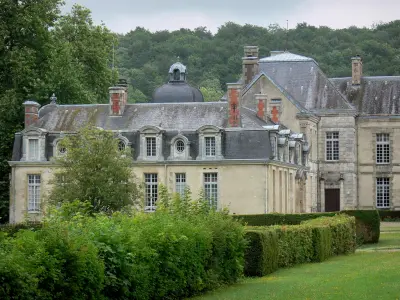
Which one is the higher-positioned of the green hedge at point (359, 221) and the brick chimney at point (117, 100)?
the brick chimney at point (117, 100)

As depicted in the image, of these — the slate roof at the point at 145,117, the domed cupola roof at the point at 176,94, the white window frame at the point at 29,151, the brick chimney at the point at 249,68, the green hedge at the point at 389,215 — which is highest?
the brick chimney at the point at 249,68

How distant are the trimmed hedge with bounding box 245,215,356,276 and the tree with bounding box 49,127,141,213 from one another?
8867 millimetres

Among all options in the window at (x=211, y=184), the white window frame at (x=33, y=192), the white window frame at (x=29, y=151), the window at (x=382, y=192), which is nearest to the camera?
the window at (x=211, y=184)

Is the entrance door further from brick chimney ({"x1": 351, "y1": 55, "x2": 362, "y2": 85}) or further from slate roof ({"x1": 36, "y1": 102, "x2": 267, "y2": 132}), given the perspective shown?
slate roof ({"x1": 36, "y1": 102, "x2": 267, "y2": 132})

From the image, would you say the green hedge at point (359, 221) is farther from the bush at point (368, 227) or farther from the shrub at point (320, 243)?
the shrub at point (320, 243)

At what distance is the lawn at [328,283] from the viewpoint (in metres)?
19.8

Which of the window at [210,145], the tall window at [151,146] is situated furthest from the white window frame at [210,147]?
the tall window at [151,146]

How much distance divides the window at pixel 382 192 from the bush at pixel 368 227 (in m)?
24.6

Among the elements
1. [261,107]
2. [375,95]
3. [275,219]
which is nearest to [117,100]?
[261,107]

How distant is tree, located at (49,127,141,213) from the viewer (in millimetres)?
41750

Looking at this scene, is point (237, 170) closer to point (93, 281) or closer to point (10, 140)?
point (10, 140)

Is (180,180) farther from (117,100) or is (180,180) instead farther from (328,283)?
(328,283)

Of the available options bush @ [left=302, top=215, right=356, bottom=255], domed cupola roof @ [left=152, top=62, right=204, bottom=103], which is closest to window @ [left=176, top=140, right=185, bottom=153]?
domed cupola roof @ [left=152, top=62, right=204, bottom=103]

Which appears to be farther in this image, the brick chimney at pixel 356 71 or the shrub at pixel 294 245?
the brick chimney at pixel 356 71
